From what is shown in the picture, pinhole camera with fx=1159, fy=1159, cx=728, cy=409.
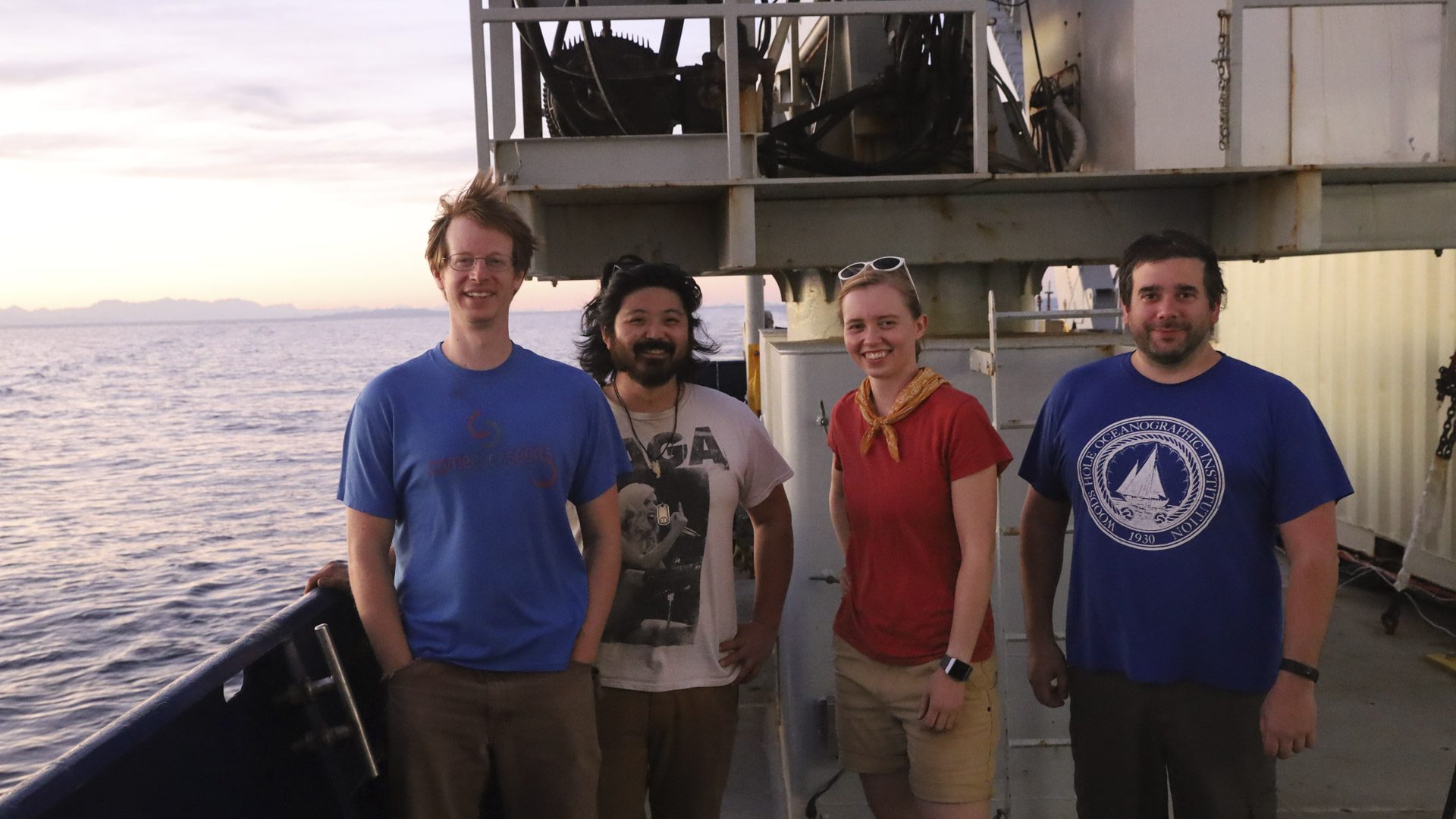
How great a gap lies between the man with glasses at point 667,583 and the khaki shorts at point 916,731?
0.32 metres

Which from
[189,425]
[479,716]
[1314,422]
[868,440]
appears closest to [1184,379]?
[1314,422]

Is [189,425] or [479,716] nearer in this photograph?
[479,716]

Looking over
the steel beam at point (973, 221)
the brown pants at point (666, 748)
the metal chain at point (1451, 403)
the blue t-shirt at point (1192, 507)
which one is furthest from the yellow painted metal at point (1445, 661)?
the brown pants at point (666, 748)

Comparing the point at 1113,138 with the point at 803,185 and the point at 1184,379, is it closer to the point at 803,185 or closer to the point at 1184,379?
the point at 803,185

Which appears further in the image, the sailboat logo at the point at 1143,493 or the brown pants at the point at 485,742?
the sailboat logo at the point at 1143,493

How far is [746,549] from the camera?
1127 centimetres

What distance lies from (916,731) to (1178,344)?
4.03ft

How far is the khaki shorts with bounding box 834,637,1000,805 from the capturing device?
311 cm

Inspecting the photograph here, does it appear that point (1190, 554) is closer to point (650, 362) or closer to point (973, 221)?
point (650, 362)

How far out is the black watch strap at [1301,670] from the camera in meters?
2.83

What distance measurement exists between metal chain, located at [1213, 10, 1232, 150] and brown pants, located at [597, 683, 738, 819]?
3.74 metres

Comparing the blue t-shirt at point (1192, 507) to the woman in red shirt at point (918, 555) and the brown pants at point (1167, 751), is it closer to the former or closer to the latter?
the brown pants at point (1167, 751)

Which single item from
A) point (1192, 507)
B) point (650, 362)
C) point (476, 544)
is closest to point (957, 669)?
point (1192, 507)

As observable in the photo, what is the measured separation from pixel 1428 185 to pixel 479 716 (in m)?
5.47
